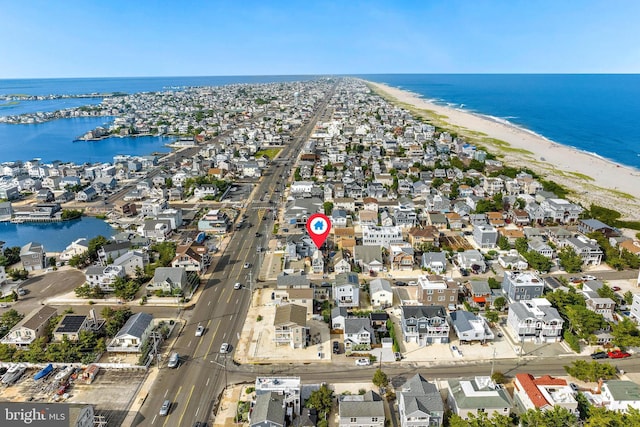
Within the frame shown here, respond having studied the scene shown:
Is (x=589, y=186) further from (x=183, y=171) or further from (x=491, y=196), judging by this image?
(x=183, y=171)

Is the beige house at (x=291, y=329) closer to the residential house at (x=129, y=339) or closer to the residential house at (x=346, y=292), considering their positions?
the residential house at (x=346, y=292)

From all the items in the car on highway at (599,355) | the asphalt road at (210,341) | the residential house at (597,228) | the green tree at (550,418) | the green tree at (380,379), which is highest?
Answer: the residential house at (597,228)

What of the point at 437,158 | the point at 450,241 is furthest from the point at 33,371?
the point at 437,158

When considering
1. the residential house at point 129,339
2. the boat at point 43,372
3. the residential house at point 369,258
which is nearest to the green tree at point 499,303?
the residential house at point 369,258

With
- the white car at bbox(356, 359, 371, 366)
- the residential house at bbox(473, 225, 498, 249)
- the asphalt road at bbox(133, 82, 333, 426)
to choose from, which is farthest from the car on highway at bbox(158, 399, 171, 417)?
the residential house at bbox(473, 225, 498, 249)

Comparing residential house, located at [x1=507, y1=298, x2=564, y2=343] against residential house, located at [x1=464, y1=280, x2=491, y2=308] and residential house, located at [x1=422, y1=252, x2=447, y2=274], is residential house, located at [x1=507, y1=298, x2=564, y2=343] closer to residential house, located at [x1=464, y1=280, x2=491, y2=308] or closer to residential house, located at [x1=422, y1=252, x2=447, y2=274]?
residential house, located at [x1=464, y1=280, x2=491, y2=308]
